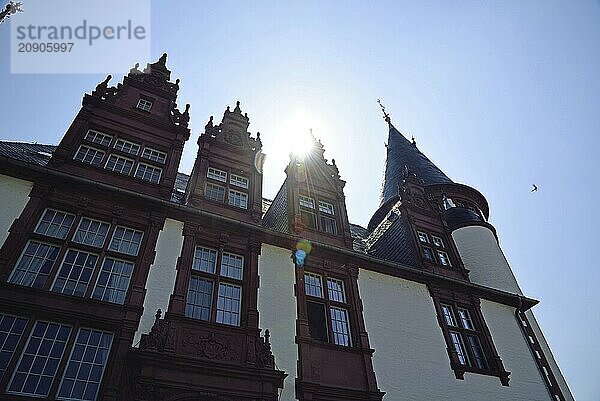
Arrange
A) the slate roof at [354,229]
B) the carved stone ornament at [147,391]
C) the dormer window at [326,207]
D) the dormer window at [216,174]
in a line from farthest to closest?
1. the dormer window at [326,207]
2. the dormer window at [216,174]
3. the slate roof at [354,229]
4. the carved stone ornament at [147,391]

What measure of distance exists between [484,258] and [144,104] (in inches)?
583

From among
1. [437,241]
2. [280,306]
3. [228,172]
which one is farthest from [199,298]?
[437,241]

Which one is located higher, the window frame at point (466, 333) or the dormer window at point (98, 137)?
the dormer window at point (98, 137)

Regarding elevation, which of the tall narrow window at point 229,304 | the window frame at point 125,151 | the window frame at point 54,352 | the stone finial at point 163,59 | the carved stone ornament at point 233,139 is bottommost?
the window frame at point 54,352

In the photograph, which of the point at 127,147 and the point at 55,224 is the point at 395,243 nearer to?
the point at 127,147

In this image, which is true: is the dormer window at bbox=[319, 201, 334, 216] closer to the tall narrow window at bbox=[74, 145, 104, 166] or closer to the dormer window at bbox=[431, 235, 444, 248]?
the dormer window at bbox=[431, 235, 444, 248]

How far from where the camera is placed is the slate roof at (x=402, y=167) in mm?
22312

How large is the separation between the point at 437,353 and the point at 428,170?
12.8 m

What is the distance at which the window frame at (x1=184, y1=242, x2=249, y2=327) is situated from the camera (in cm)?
1019

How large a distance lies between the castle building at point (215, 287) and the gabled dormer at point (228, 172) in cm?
6

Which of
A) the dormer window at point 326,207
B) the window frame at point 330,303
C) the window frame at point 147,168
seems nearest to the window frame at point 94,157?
the window frame at point 147,168

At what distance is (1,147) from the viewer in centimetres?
1188

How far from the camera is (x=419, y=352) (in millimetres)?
12156

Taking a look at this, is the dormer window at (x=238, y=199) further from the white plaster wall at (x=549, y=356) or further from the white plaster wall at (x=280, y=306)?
the white plaster wall at (x=549, y=356)
